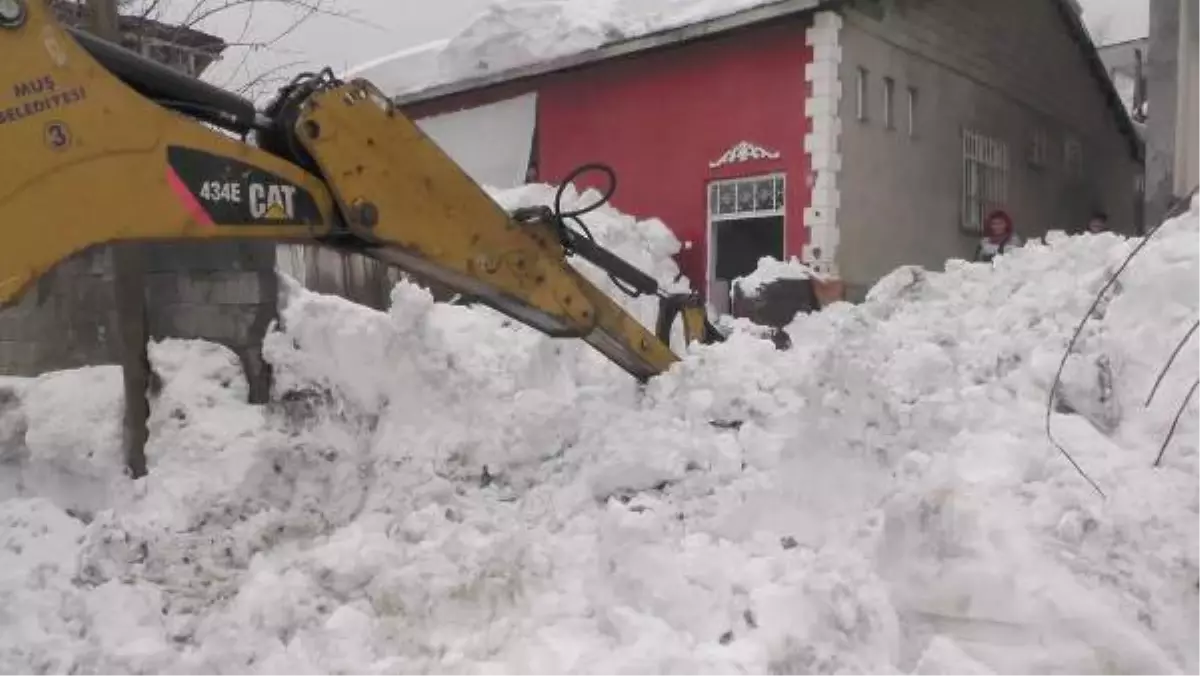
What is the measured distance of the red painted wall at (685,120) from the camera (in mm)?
11500

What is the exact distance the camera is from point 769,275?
10.2m

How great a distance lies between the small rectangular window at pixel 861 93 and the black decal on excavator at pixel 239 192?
9.04 metres

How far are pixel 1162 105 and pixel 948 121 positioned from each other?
3.77 meters

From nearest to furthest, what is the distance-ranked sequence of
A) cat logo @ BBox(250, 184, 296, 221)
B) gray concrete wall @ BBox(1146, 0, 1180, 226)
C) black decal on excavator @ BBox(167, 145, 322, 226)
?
black decal on excavator @ BBox(167, 145, 322, 226), cat logo @ BBox(250, 184, 296, 221), gray concrete wall @ BBox(1146, 0, 1180, 226)

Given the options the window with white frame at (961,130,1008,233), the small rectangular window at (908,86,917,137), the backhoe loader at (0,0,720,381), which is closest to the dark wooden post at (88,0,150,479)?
the backhoe loader at (0,0,720,381)

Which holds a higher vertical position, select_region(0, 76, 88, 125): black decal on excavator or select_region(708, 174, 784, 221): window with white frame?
select_region(708, 174, 784, 221): window with white frame

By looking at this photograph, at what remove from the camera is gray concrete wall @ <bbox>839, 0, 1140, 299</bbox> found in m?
11.8

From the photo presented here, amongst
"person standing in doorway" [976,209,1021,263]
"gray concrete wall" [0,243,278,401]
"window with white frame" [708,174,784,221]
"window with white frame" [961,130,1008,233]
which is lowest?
"gray concrete wall" [0,243,278,401]

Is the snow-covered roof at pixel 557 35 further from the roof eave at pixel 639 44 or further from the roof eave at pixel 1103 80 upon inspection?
the roof eave at pixel 1103 80

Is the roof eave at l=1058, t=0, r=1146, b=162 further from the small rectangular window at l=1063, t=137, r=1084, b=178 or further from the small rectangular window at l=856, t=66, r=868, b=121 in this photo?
the small rectangular window at l=856, t=66, r=868, b=121

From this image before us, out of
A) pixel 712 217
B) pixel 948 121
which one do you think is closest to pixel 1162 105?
pixel 948 121

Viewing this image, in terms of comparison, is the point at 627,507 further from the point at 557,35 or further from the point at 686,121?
the point at 557,35

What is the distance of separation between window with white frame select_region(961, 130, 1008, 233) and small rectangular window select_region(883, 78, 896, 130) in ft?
6.39

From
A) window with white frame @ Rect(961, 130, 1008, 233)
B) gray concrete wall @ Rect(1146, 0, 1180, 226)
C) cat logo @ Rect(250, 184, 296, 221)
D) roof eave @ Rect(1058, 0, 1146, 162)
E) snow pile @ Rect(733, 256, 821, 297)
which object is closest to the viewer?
cat logo @ Rect(250, 184, 296, 221)
